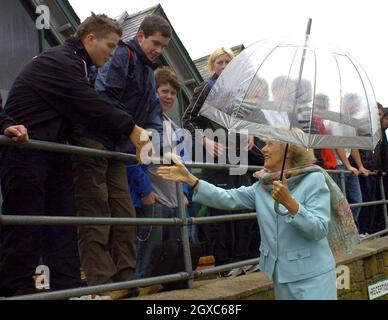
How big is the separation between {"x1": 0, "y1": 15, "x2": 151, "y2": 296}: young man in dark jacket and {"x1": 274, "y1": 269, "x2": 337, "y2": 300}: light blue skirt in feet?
3.98

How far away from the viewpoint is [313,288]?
3066 mm

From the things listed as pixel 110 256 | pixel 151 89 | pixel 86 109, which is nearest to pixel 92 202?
pixel 110 256

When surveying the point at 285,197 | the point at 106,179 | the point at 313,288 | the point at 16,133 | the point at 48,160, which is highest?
the point at 16,133

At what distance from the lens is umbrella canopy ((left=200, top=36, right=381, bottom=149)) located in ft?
10.4

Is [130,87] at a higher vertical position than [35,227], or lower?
higher

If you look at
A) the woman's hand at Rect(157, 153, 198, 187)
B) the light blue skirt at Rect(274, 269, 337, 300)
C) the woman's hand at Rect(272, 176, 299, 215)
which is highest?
the woman's hand at Rect(157, 153, 198, 187)

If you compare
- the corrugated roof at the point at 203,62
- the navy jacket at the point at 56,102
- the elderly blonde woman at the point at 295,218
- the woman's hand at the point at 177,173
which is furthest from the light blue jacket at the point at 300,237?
the corrugated roof at the point at 203,62

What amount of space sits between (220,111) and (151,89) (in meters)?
0.57

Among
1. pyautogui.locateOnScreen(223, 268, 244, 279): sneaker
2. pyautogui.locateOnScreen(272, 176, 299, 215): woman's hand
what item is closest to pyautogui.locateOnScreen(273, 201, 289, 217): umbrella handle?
pyautogui.locateOnScreen(272, 176, 299, 215): woman's hand

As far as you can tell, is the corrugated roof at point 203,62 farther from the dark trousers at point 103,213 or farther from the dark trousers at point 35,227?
the dark trousers at point 35,227

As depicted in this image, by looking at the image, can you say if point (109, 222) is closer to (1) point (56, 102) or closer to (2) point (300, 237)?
(1) point (56, 102)

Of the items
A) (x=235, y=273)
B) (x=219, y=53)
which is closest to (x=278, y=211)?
(x=235, y=273)

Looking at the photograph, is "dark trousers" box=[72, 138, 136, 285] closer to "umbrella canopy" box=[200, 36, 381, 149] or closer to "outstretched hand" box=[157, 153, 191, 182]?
"outstretched hand" box=[157, 153, 191, 182]

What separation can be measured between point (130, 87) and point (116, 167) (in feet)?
1.84
